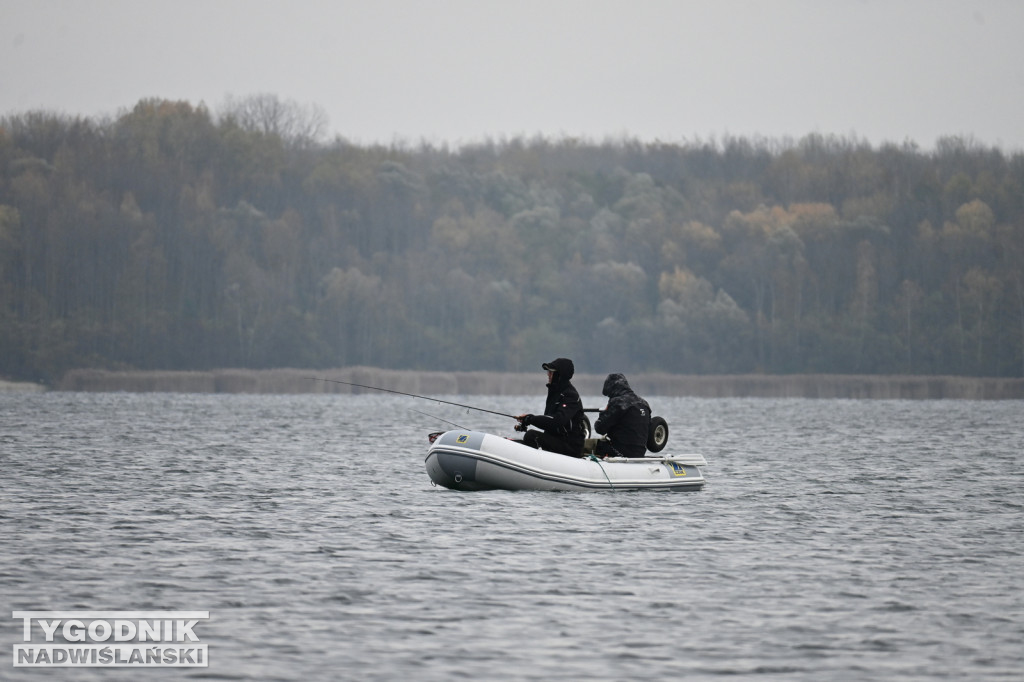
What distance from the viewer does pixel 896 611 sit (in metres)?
13.0

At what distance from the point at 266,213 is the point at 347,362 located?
17.8 metres

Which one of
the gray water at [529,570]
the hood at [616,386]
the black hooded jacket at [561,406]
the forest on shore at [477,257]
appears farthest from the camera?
the forest on shore at [477,257]

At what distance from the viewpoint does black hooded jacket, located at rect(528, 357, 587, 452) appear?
20484 mm

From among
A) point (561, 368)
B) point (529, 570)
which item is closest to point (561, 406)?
point (561, 368)

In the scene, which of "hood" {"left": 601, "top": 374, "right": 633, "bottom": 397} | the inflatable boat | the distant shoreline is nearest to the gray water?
the inflatable boat

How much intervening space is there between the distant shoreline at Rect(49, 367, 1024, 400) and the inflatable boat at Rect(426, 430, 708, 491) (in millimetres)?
64799

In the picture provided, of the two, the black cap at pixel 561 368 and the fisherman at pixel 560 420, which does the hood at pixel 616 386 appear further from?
the black cap at pixel 561 368

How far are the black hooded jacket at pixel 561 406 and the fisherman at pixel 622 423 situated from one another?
38 centimetres

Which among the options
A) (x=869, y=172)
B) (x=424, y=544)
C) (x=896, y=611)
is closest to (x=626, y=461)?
(x=424, y=544)

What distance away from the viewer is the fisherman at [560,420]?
2050 centimetres

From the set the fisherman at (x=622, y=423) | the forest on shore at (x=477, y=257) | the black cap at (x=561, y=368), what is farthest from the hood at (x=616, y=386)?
the forest on shore at (x=477, y=257)

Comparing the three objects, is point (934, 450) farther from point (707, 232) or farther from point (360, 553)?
point (707, 232)

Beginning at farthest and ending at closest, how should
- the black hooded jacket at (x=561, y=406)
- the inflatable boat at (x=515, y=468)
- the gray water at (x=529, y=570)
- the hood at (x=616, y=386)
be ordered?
the hood at (x=616, y=386) → the inflatable boat at (x=515, y=468) → the black hooded jacket at (x=561, y=406) → the gray water at (x=529, y=570)

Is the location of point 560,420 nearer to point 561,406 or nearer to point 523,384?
point 561,406
